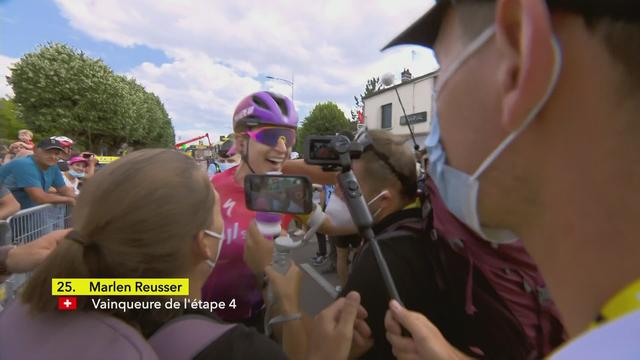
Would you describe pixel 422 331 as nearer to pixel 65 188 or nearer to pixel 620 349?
pixel 620 349

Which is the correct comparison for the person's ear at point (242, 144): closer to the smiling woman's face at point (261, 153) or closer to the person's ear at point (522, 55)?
the smiling woman's face at point (261, 153)

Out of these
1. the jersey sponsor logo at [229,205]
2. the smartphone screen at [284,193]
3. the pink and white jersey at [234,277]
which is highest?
the smartphone screen at [284,193]

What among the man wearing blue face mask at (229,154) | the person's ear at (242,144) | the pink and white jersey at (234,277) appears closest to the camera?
the pink and white jersey at (234,277)

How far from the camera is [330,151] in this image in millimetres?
1461

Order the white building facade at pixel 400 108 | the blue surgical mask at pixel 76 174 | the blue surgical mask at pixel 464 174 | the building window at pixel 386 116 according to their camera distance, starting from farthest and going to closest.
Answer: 1. the building window at pixel 386 116
2. the white building facade at pixel 400 108
3. the blue surgical mask at pixel 76 174
4. the blue surgical mask at pixel 464 174

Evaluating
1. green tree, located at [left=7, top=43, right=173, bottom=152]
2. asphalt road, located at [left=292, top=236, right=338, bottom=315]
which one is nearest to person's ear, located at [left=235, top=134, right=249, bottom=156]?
asphalt road, located at [left=292, top=236, right=338, bottom=315]

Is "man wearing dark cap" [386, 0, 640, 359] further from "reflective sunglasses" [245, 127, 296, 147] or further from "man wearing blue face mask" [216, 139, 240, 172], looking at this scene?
"man wearing blue face mask" [216, 139, 240, 172]

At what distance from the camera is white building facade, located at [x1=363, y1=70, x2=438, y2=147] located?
22469mm

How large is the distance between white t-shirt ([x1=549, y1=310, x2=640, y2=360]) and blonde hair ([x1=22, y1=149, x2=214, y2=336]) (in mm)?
1170

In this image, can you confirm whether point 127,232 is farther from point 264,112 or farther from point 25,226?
point 25,226

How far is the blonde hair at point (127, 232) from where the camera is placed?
1.13 metres

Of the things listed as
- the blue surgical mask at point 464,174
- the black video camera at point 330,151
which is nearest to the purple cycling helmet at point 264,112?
the black video camera at point 330,151

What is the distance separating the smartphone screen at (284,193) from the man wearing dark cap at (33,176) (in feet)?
14.0

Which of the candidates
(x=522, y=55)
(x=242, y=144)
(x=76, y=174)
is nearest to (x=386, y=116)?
(x=76, y=174)
